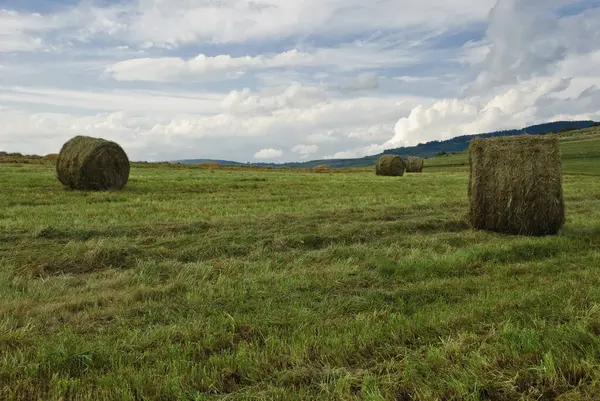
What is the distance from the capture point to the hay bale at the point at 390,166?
43875mm

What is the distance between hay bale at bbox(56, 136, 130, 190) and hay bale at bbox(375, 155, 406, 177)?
2661 centimetres

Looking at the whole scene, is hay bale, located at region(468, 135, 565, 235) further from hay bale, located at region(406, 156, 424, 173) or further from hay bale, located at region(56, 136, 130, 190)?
hay bale, located at region(406, 156, 424, 173)

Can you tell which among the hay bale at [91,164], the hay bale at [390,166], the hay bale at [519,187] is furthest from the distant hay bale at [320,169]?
the hay bale at [519,187]

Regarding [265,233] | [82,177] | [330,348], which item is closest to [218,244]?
[265,233]

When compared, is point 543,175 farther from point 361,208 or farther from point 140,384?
point 140,384

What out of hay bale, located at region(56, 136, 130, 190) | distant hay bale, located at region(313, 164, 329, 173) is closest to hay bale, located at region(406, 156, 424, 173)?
distant hay bale, located at region(313, 164, 329, 173)

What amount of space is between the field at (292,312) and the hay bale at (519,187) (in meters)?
0.94

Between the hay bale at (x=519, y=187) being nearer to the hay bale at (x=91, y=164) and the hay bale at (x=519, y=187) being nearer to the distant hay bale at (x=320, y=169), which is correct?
the hay bale at (x=91, y=164)

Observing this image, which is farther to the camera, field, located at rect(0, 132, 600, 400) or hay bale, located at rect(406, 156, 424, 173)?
hay bale, located at rect(406, 156, 424, 173)

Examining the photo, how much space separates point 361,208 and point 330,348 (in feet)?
34.4

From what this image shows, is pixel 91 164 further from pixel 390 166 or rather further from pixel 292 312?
pixel 390 166

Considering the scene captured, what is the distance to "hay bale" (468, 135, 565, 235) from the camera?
1166 cm

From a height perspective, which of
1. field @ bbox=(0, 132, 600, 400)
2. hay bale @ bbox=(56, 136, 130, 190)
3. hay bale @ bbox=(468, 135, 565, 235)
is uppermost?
hay bale @ bbox=(56, 136, 130, 190)

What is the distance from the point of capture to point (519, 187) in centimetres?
1196
